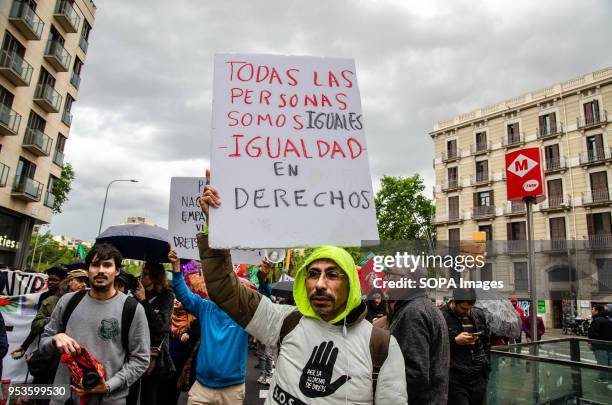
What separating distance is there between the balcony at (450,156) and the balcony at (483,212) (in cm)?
542

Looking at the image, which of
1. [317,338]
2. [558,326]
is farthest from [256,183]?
[558,326]

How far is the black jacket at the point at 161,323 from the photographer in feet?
12.3

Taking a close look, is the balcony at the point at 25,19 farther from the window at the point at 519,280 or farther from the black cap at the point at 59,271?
the window at the point at 519,280

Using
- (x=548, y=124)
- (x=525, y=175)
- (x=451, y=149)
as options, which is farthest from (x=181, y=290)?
(x=451, y=149)

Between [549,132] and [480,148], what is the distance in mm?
5605

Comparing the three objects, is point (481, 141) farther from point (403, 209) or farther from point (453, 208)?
point (403, 209)

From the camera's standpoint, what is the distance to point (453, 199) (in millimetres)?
38906

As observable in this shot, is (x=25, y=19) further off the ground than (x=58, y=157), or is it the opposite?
(x=25, y=19)

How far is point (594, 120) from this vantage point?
3064 centimetres

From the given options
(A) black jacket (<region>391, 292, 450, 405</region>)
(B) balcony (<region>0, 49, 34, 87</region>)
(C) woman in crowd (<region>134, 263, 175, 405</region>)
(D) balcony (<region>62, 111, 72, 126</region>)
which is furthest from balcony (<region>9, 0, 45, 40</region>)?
(A) black jacket (<region>391, 292, 450, 405</region>)

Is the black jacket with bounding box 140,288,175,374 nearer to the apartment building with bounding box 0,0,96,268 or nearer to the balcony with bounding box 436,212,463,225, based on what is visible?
the apartment building with bounding box 0,0,96,268

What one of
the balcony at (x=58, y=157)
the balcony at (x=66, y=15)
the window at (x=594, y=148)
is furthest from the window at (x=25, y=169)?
the window at (x=594, y=148)

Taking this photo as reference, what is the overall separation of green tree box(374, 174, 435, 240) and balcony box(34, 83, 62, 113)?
101 feet

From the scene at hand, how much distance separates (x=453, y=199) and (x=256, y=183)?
39550 mm
